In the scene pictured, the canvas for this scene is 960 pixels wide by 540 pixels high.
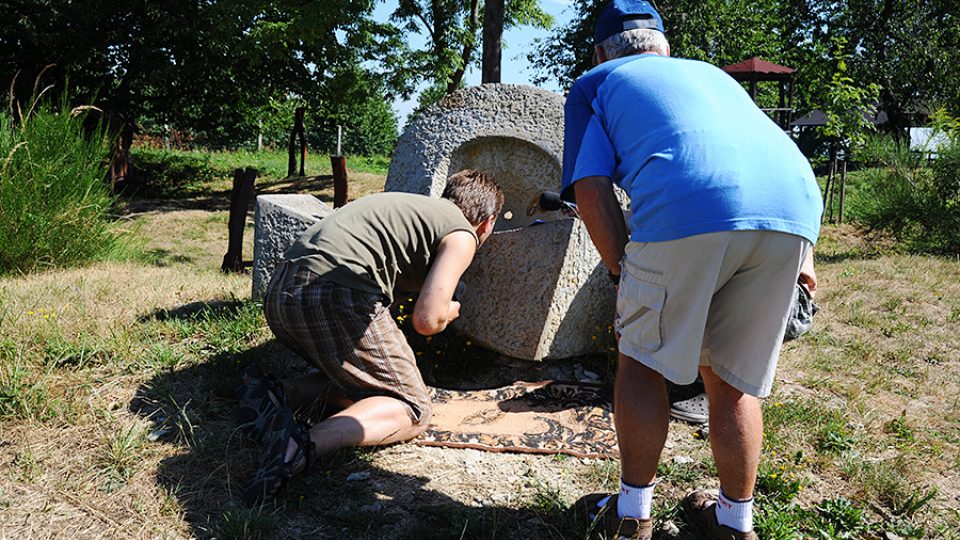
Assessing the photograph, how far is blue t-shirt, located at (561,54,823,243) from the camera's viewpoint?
178 centimetres

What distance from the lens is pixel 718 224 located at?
1758 mm

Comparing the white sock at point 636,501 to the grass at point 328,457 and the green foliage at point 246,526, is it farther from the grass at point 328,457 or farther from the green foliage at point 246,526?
the green foliage at point 246,526

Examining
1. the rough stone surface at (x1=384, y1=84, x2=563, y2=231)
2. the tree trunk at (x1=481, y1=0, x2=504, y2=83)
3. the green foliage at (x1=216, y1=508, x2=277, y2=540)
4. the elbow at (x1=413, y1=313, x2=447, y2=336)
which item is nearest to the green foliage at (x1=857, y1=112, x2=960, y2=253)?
the tree trunk at (x1=481, y1=0, x2=504, y2=83)

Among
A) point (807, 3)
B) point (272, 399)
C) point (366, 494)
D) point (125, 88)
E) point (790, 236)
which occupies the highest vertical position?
point (807, 3)

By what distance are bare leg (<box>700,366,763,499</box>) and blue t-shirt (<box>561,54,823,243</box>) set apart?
51 cm

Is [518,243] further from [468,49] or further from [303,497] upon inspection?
[468,49]

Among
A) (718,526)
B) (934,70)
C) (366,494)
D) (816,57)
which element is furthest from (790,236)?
(934,70)

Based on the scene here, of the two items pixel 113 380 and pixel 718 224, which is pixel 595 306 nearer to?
pixel 718 224

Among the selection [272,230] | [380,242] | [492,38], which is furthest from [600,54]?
[492,38]

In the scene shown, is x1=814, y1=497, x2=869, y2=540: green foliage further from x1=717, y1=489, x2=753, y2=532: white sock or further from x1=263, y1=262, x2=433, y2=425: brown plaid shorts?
x1=263, y1=262, x2=433, y2=425: brown plaid shorts

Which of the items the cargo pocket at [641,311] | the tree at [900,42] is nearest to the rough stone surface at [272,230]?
the cargo pocket at [641,311]

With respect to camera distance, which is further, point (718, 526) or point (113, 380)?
point (113, 380)

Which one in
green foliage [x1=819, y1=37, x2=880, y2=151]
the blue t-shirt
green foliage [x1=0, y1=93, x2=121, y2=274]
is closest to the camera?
the blue t-shirt

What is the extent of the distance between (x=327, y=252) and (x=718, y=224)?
5.03 feet
